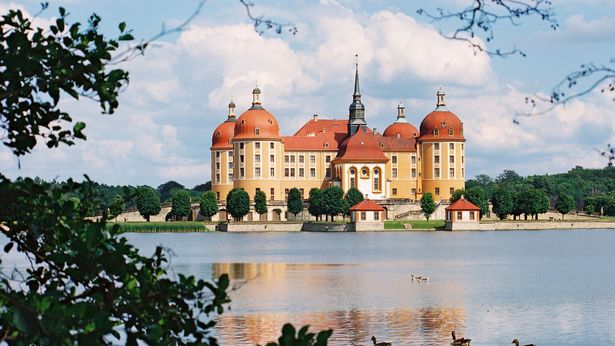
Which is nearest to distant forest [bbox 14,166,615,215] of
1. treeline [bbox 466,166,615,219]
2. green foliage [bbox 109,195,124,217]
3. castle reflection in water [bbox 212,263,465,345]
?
treeline [bbox 466,166,615,219]

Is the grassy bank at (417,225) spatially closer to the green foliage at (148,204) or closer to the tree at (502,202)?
the tree at (502,202)

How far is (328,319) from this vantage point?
2148 centimetres

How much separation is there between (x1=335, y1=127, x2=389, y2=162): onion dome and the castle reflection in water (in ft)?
191

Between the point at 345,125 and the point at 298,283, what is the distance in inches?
2535

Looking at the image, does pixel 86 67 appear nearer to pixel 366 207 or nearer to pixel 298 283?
pixel 298 283

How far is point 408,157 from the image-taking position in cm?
9225

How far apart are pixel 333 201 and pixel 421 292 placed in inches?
1995

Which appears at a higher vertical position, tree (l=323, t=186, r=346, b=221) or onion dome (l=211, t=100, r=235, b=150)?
onion dome (l=211, t=100, r=235, b=150)

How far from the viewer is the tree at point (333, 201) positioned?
78.9 meters

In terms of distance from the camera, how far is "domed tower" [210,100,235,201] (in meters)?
94.2

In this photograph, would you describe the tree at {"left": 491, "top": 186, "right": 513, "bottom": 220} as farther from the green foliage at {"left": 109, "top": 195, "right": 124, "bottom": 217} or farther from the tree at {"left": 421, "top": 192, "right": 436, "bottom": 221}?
the green foliage at {"left": 109, "top": 195, "right": 124, "bottom": 217}

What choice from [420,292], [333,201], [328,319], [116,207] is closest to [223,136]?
[333,201]

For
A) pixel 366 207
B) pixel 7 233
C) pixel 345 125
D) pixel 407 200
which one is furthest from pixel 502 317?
pixel 345 125

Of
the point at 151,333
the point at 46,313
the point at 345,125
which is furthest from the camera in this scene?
the point at 345,125
